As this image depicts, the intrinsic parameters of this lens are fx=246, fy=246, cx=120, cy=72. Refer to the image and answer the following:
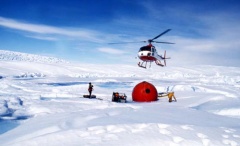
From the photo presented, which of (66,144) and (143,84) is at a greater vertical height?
(143,84)

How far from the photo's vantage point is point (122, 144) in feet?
18.5

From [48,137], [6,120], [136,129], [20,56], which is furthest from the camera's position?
[20,56]

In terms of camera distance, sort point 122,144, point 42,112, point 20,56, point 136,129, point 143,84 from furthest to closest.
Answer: point 20,56
point 143,84
point 42,112
point 136,129
point 122,144

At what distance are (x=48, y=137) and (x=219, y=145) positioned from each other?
413 cm

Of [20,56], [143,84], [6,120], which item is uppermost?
[20,56]

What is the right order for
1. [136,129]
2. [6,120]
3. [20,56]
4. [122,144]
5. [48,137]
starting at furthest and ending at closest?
1. [20,56]
2. [6,120]
3. [136,129]
4. [48,137]
5. [122,144]

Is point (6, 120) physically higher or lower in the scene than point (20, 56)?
lower

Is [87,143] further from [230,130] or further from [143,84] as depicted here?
[143,84]

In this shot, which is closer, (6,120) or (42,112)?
(6,120)

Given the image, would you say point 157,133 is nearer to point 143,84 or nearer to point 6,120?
point 6,120

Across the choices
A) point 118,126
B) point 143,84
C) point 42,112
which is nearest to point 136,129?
point 118,126

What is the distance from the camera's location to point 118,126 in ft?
22.9

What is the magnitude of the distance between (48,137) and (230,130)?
507 cm

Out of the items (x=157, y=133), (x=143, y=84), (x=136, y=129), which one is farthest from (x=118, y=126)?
(x=143, y=84)
